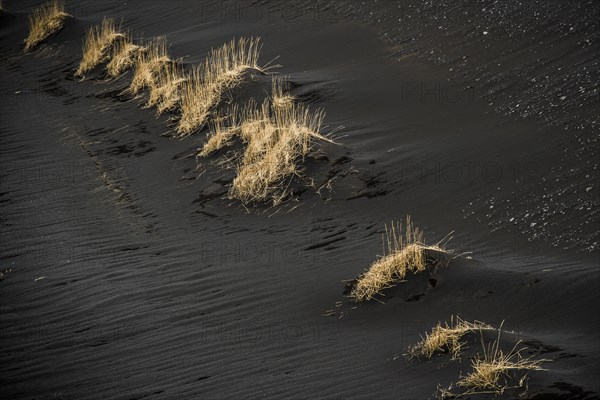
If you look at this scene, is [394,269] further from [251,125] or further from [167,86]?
[167,86]

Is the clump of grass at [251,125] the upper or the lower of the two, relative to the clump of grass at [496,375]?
upper

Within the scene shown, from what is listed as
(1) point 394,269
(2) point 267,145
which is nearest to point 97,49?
(2) point 267,145

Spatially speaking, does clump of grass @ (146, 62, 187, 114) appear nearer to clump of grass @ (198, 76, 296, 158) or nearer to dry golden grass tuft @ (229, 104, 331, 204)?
clump of grass @ (198, 76, 296, 158)

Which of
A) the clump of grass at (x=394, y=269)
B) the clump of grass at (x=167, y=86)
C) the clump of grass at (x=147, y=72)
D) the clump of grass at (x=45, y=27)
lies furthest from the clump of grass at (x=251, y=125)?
the clump of grass at (x=45, y=27)

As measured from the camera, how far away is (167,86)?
44.1 feet

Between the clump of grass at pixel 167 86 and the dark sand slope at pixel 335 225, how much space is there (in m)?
0.35

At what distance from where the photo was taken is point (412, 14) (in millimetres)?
13758

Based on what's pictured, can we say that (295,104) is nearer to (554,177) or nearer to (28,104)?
(554,177)

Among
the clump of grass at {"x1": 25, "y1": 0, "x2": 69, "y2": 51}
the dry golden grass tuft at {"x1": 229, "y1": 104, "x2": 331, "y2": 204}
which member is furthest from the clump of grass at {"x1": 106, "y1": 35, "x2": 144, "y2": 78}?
the dry golden grass tuft at {"x1": 229, "y1": 104, "x2": 331, "y2": 204}

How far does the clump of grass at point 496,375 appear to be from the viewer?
4.96 m

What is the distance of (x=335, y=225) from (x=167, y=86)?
5.81m

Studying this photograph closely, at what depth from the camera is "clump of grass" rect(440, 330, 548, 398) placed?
496 cm

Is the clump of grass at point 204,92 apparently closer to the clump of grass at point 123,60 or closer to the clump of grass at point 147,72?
the clump of grass at point 147,72

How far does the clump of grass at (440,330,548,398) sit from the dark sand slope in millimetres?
98
